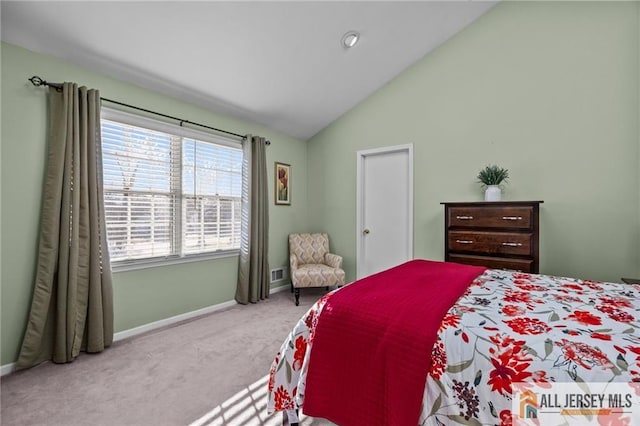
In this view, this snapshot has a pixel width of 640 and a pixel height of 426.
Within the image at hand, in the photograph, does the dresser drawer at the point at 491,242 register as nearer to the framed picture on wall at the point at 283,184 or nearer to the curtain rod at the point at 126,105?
the framed picture on wall at the point at 283,184

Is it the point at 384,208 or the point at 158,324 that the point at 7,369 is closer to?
the point at 158,324

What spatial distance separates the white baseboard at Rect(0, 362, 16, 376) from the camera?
206cm

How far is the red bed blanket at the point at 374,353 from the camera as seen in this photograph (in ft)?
3.56

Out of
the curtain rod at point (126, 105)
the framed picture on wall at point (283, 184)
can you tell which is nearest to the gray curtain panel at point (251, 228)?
the curtain rod at point (126, 105)

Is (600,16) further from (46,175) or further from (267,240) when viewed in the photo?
(46,175)

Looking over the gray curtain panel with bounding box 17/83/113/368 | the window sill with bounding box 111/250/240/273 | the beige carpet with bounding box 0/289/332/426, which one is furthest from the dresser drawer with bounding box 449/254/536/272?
the gray curtain panel with bounding box 17/83/113/368

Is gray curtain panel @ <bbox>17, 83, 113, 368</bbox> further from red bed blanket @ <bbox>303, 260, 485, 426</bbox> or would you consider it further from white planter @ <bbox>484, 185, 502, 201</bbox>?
white planter @ <bbox>484, 185, 502, 201</bbox>

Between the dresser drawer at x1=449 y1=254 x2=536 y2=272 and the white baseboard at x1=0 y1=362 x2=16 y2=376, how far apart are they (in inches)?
142

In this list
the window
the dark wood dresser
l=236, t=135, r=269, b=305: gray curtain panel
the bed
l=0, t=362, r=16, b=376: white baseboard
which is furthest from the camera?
l=236, t=135, r=269, b=305: gray curtain panel

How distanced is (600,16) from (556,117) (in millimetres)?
897

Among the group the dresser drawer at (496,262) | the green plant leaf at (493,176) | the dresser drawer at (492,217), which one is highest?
the green plant leaf at (493,176)

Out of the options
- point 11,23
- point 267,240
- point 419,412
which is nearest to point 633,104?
point 419,412

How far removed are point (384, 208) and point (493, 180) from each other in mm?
1350

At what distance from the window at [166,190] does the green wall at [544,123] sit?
219cm
